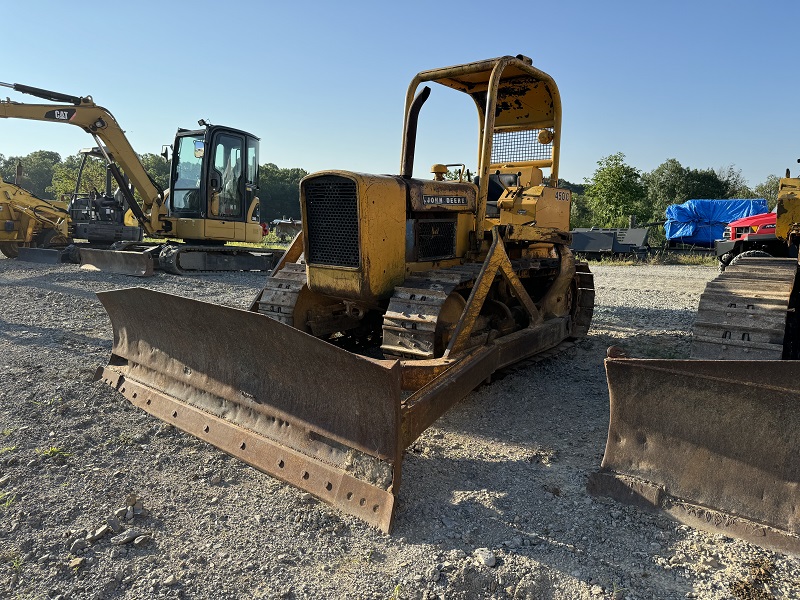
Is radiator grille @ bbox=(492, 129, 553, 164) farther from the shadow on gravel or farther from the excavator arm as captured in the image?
the excavator arm

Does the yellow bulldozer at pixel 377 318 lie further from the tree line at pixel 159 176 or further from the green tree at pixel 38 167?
the green tree at pixel 38 167

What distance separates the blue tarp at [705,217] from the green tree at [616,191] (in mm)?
6700

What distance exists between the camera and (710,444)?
9.94ft

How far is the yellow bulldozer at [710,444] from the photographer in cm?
281

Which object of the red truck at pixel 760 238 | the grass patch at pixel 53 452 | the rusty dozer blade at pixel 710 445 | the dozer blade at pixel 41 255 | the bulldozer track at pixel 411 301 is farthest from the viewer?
the dozer blade at pixel 41 255

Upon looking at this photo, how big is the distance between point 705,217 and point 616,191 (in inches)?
342

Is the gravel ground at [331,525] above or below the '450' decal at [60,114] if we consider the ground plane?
below

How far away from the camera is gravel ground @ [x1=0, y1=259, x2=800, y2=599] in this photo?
2.47 m

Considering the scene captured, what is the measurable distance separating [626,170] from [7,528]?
3712cm

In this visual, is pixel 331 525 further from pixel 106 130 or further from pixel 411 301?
pixel 106 130

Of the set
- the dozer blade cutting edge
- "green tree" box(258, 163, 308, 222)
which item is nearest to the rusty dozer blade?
the dozer blade cutting edge

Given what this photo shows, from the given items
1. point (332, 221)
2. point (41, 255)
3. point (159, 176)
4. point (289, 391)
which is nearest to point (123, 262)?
point (41, 255)

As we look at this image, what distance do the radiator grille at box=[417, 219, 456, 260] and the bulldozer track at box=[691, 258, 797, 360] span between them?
2.10m

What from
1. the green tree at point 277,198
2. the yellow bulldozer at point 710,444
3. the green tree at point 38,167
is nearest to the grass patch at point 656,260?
the yellow bulldozer at point 710,444
